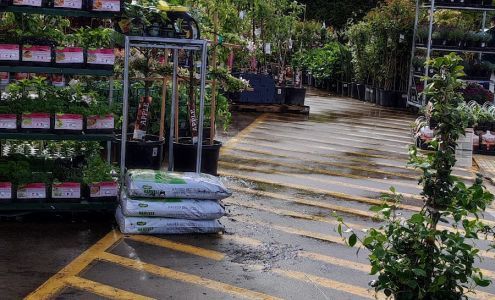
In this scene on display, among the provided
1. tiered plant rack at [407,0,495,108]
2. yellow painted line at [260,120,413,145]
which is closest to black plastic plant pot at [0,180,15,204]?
yellow painted line at [260,120,413,145]

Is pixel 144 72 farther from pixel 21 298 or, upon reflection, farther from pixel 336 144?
pixel 336 144

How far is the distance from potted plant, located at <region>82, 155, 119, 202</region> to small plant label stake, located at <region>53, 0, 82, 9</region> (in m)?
1.66

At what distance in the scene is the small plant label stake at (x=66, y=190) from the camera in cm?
738

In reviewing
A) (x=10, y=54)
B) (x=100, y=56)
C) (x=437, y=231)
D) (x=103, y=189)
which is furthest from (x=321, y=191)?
(x=437, y=231)

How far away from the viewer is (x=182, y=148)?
9398mm

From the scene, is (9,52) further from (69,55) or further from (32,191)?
(32,191)

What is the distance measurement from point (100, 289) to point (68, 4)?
10.2ft

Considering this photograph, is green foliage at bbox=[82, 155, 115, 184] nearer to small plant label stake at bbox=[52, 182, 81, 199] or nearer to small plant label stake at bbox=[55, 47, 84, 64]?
small plant label stake at bbox=[52, 182, 81, 199]

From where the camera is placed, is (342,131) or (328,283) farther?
(342,131)

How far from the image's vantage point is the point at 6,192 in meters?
7.22

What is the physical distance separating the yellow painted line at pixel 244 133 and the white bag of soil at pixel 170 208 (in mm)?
5370

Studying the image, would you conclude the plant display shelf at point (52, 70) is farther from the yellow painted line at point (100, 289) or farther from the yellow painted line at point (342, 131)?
the yellow painted line at point (342, 131)

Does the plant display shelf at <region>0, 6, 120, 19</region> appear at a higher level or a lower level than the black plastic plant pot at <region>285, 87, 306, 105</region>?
higher

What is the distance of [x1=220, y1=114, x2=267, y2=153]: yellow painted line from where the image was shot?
1302 centimetres
